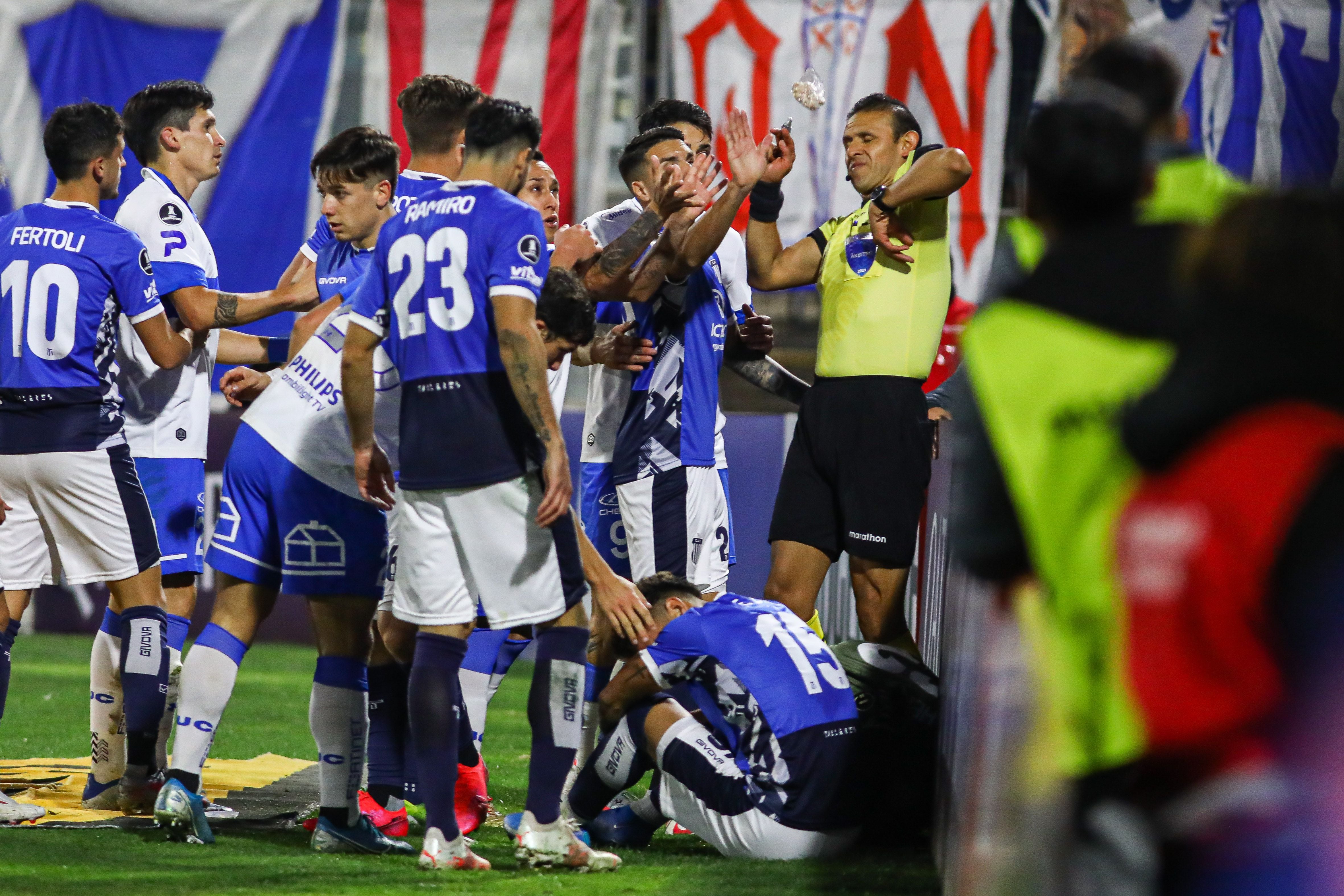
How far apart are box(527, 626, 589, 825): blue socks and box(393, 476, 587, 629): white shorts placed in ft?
0.45

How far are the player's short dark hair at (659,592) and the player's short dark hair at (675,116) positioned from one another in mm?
2152

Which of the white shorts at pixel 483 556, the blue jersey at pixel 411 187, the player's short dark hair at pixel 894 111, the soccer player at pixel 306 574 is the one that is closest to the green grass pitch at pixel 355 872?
the soccer player at pixel 306 574

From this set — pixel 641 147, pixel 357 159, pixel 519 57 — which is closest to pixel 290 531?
pixel 357 159

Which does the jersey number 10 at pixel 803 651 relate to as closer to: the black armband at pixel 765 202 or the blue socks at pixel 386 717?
the blue socks at pixel 386 717

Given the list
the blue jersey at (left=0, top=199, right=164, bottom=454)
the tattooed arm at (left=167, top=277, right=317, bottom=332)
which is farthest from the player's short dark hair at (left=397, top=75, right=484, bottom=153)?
the blue jersey at (left=0, top=199, right=164, bottom=454)

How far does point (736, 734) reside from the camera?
4.63 metres

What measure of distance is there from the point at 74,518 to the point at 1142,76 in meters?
4.27

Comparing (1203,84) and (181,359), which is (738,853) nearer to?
(181,359)

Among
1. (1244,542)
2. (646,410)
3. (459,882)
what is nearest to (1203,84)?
(646,410)

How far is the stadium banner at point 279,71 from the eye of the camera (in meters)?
12.5

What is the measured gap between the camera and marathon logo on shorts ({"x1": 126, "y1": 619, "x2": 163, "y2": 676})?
17.2ft

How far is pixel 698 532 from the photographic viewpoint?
5.77m

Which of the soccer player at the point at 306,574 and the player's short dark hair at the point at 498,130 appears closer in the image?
the player's short dark hair at the point at 498,130

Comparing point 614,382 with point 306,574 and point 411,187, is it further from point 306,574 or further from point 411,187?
point 306,574
